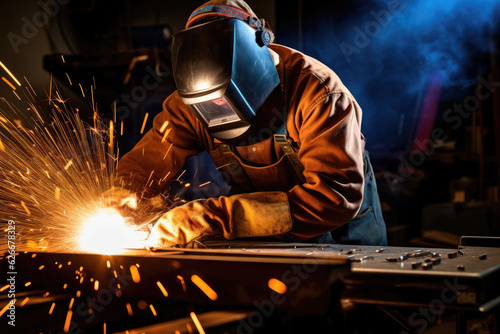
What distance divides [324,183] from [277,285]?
0.59 m

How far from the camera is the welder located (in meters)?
1.76

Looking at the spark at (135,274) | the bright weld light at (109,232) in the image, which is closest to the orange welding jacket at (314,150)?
the bright weld light at (109,232)

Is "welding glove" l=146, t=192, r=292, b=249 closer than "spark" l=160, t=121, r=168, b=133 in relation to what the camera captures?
Yes

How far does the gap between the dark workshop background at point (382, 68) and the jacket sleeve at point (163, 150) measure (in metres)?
1.80

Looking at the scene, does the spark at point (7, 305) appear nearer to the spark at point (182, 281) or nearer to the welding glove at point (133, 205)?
the spark at point (182, 281)

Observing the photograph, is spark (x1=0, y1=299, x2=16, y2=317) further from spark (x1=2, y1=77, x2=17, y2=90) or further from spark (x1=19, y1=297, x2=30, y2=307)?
spark (x1=2, y1=77, x2=17, y2=90)

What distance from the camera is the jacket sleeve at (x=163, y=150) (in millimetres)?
2418

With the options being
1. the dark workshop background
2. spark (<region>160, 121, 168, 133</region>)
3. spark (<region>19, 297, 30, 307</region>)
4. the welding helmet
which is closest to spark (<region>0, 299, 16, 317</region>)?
spark (<region>19, 297, 30, 307</region>)

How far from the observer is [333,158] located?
71.2 inches

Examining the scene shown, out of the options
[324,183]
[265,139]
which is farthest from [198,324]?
[265,139]

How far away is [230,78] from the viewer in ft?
6.02

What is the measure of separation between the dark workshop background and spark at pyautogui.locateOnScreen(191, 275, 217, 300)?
2.99 meters

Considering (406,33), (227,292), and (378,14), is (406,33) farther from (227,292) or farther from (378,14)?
(227,292)

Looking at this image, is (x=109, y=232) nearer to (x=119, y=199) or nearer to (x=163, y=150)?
(x=119, y=199)
